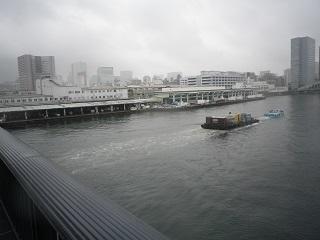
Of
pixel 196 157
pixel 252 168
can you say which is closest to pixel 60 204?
pixel 252 168

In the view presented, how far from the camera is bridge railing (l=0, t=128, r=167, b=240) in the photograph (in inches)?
97.7

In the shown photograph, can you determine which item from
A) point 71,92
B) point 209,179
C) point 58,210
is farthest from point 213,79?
point 58,210

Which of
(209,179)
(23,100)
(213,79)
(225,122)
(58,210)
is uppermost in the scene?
(213,79)

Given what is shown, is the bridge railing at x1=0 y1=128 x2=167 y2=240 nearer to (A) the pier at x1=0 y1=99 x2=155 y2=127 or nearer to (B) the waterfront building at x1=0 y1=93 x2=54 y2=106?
(A) the pier at x1=0 y1=99 x2=155 y2=127

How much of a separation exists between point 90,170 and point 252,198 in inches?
226

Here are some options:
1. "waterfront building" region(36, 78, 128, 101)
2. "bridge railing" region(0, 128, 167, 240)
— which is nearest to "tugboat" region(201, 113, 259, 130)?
"bridge railing" region(0, 128, 167, 240)

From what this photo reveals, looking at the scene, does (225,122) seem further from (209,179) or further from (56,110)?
(56,110)

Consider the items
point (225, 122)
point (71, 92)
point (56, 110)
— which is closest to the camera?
point (225, 122)

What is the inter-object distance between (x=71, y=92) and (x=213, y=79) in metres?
44.9

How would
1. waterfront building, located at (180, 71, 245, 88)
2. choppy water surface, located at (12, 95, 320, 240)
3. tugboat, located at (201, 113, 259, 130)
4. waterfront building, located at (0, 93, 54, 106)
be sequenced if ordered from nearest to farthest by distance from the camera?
choppy water surface, located at (12, 95, 320, 240), tugboat, located at (201, 113, 259, 130), waterfront building, located at (0, 93, 54, 106), waterfront building, located at (180, 71, 245, 88)

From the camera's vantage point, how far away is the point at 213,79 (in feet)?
242

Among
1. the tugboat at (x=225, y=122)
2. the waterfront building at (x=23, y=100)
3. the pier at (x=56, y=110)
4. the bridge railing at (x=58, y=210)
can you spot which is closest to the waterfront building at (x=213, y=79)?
the pier at (x=56, y=110)

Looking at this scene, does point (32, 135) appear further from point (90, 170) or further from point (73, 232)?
point (73, 232)

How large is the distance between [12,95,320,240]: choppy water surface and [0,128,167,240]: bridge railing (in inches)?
117
